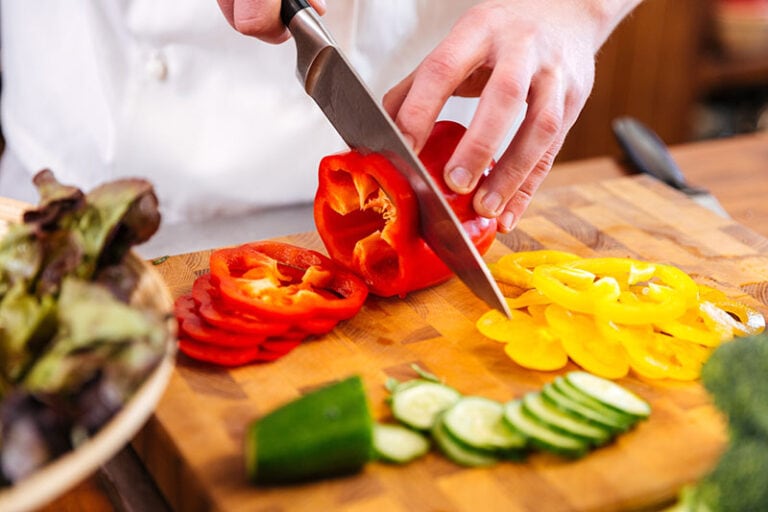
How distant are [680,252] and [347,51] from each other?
0.78m

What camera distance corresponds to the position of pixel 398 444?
1098 millimetres

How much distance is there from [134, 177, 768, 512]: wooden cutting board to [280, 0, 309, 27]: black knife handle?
0.42 meters

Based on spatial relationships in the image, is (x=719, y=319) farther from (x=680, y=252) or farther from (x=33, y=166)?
(x=33, y=166)

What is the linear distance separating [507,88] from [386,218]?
10.7 inches

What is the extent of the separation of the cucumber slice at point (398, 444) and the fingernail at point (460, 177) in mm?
409

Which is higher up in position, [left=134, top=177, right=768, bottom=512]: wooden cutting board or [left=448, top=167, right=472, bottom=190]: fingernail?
[left=448, top=167, right=472, bottom=190]: fingernail

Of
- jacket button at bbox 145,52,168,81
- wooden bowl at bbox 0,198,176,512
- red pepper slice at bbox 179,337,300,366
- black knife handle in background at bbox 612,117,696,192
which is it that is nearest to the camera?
wooden bowl at bbox 0,198,176,512

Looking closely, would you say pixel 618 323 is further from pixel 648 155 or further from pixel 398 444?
pixel 648 155

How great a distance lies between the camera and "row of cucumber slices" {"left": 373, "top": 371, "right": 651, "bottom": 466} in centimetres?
108

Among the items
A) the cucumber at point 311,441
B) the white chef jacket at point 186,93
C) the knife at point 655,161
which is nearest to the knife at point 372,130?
the cucumber at point 311,441

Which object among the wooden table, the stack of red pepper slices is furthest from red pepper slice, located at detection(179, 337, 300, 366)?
the wooden table

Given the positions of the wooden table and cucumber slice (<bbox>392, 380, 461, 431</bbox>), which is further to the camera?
the wooden table

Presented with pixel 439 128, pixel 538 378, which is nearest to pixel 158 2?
pixel 439 128

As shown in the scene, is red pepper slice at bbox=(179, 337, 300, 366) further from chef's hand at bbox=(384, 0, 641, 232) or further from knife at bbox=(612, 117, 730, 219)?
knife at bbox=(612, 117, 730, 219)
